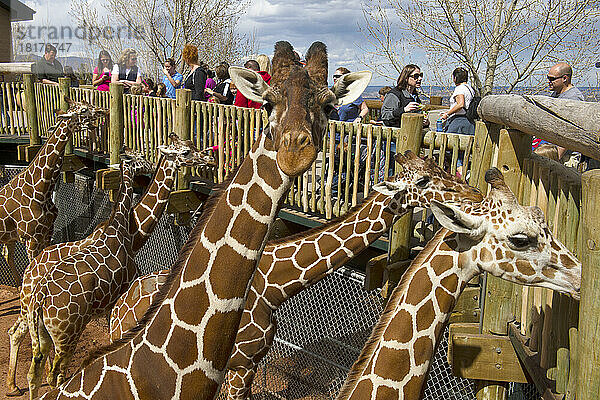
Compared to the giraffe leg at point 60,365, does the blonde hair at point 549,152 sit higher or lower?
higher

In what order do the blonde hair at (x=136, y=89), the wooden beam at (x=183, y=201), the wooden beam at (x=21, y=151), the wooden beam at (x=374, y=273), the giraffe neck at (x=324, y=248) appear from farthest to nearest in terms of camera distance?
the wooden beam at (x=21, y=151) → the blonde hair at (x=136, y=89) → the wooden beam at (x=183, y=201) → the wooden beam at (x=374, y=273) → the giraffe neck at (x=324, y=248)

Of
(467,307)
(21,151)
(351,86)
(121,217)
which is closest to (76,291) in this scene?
(121,217)

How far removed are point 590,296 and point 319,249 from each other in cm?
283

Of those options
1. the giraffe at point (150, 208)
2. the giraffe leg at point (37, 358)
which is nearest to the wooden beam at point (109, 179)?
the giraffe at point (150, 208)

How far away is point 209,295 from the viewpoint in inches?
108

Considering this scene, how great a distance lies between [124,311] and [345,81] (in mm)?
3521

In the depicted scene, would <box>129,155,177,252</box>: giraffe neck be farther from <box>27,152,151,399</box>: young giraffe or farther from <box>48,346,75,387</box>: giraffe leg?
<box>48,346,75,387</box>: giraffe leg

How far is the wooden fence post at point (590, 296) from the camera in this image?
1918mm

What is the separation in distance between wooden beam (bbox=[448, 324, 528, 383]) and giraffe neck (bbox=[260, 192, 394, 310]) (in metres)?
1.46

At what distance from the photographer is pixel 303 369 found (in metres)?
6.37

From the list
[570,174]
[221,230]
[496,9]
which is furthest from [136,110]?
[496,9]

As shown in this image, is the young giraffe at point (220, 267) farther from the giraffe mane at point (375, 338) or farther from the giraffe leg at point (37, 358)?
the giraffe leg at point (37, 358)


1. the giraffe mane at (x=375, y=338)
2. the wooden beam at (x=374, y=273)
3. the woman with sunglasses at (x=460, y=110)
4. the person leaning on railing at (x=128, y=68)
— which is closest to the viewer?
the giraffe mane at (x=375, y=338)

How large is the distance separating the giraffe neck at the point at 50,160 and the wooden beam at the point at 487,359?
6.55 m
